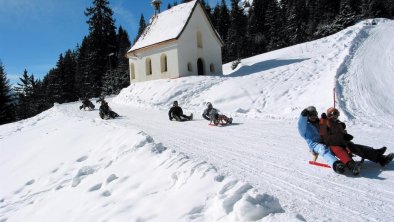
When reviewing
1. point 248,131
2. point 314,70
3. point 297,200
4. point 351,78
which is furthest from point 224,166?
point 314,70

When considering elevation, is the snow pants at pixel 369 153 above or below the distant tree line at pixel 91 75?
below

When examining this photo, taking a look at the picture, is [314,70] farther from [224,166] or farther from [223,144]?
[224,166]

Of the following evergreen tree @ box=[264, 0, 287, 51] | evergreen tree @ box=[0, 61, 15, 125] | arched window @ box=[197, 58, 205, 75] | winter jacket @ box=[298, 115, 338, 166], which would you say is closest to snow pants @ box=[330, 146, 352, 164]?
winter jacket @ box=[298, 115, 338, 166]

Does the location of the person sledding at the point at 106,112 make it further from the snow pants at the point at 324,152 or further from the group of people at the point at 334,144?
the snow pants at the point at 324,152

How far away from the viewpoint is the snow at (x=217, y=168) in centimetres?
561

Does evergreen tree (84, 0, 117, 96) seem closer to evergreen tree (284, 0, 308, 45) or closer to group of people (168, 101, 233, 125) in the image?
evergreen tree (284, 0, 308, 45)

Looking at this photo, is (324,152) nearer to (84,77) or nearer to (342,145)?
(342,145)

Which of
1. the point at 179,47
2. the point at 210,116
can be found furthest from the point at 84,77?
the point at 210,116

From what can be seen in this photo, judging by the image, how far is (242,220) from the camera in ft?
16.1

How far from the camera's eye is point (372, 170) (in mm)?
7012

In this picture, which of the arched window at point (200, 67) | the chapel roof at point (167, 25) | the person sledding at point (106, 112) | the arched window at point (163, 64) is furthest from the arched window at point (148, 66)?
the person sledding at point (106, 112)

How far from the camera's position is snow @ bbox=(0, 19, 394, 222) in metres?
5.61

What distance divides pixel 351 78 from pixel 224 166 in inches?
558

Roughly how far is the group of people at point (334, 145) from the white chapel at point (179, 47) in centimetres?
2288
